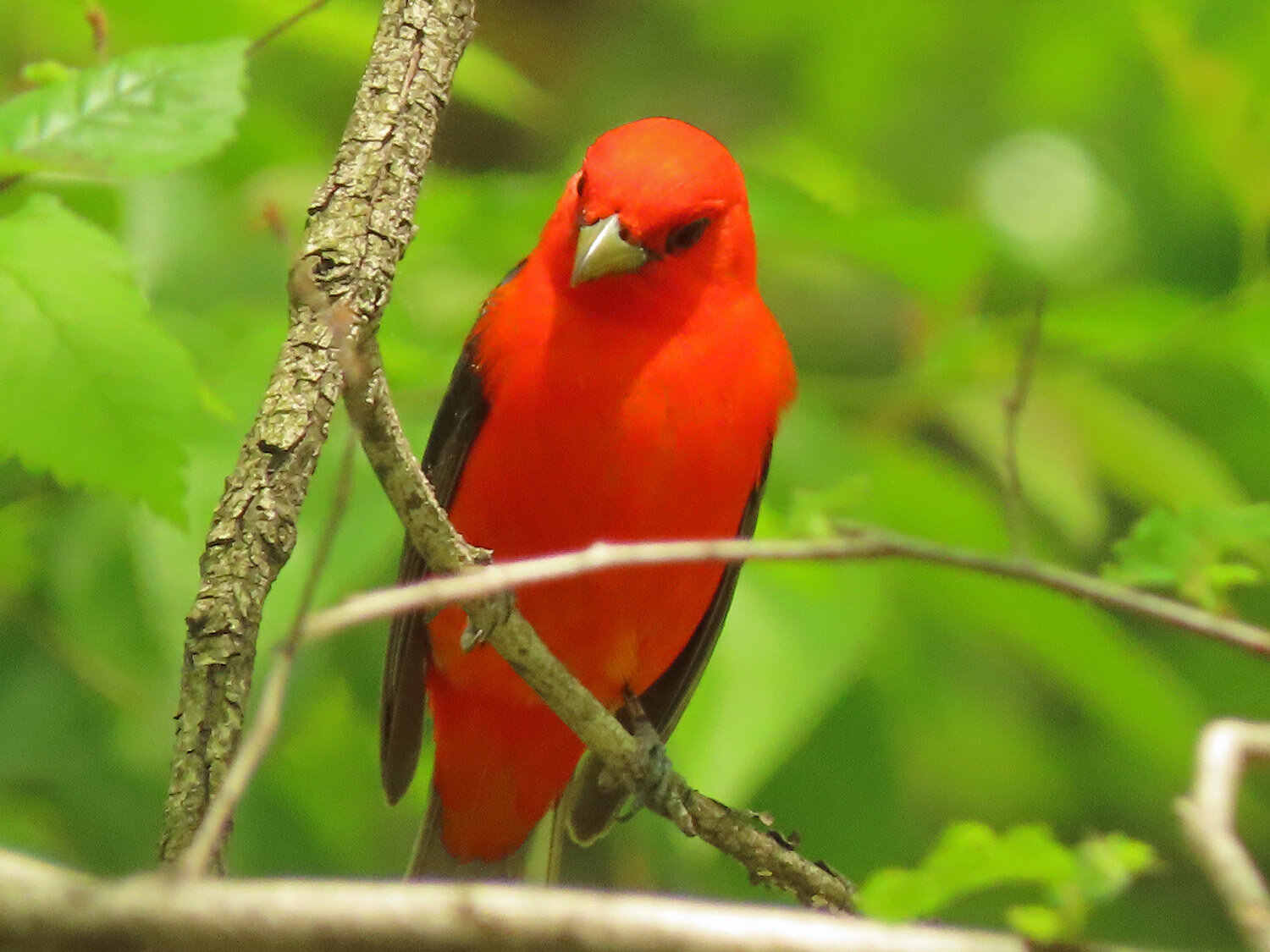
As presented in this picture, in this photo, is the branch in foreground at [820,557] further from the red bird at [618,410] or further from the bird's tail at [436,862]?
the bird's tail at [436,862]

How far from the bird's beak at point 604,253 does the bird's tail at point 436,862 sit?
67.8 inches

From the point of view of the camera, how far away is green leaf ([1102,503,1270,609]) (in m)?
2.02

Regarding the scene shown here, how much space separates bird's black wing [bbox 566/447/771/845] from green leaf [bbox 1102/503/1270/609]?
1.77 meters

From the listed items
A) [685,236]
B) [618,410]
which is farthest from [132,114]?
[685,236]

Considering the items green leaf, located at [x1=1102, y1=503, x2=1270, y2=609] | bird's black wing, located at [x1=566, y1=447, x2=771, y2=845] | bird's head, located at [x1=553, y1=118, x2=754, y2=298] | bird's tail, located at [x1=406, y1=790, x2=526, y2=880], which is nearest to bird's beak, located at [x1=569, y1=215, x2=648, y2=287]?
bird's head, located at [x1=553, y1=118, x2=754, y2=298]

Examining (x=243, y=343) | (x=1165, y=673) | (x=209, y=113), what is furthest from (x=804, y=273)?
(x=209, y=113)

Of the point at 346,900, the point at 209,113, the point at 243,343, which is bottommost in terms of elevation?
the point at 243,343

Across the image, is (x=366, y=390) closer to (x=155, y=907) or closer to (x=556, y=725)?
(x=155, y=907)

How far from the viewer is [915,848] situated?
191 inches

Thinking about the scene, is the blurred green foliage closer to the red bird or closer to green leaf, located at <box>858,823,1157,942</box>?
the red bird

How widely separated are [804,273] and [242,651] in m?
4.44

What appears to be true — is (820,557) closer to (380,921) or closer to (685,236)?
(380,921)

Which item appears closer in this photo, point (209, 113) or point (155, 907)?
point (155, 907)

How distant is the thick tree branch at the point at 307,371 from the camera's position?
6.25ft
